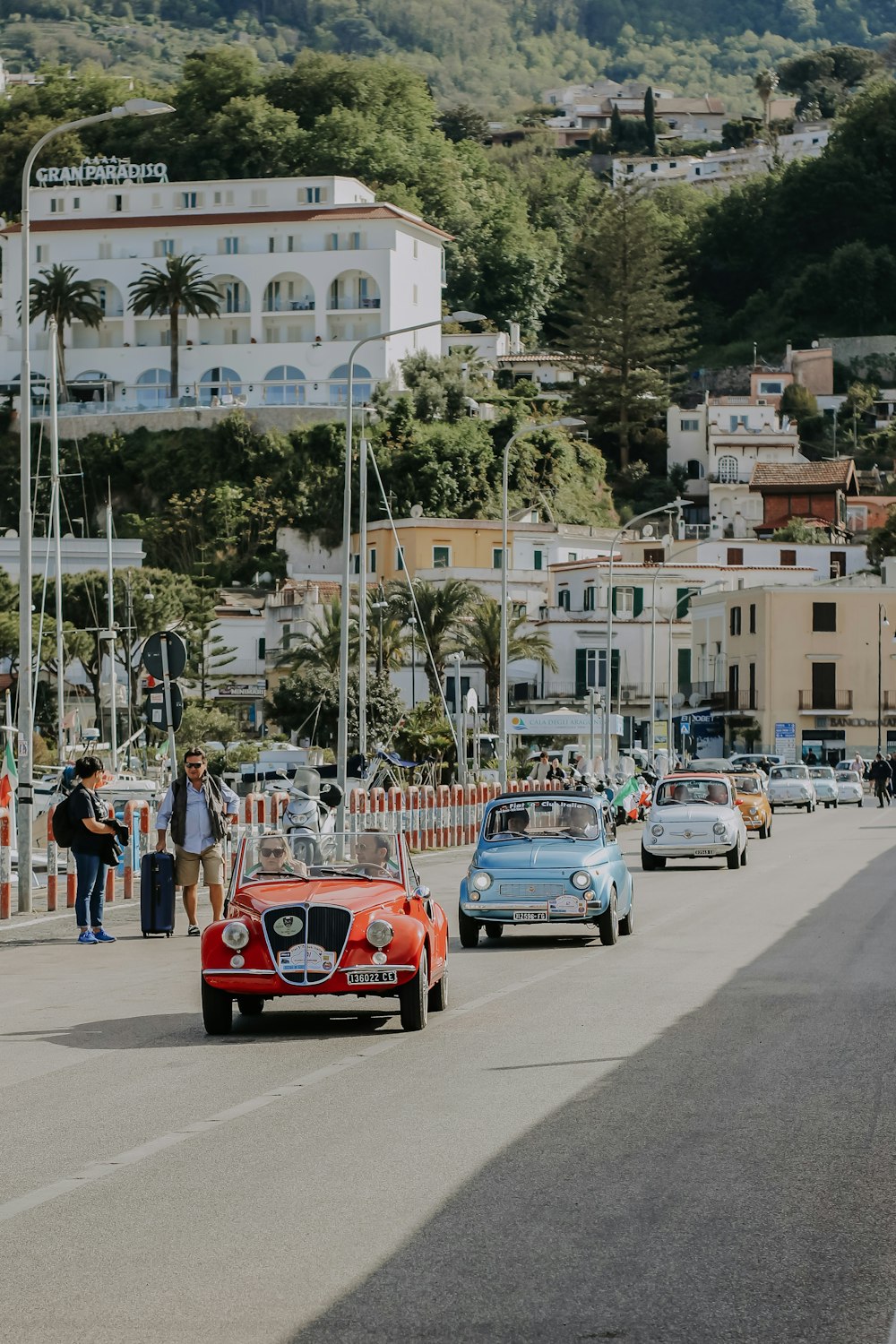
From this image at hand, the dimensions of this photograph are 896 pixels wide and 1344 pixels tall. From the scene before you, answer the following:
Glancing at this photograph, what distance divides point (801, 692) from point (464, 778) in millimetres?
52112

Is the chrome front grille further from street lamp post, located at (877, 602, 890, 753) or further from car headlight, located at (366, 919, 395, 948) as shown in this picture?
street lamp post, located at (877, 602, 890, 753)

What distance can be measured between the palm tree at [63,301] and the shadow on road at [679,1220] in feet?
354

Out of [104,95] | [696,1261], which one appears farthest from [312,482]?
[696,1261]

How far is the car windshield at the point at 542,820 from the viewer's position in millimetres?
22375

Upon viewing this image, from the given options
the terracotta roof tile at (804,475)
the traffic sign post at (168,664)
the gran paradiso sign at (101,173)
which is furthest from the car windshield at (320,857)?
the gran paradiso sign at (101,173)

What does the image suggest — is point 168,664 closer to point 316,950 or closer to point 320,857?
point 320,857

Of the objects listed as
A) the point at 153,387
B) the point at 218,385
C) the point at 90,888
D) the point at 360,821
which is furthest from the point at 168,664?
the point at 153,387

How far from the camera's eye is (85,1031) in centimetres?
1505

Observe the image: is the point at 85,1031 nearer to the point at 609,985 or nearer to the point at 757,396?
the point at 609,985

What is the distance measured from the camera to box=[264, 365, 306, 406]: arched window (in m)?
114

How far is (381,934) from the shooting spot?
47.9 feet

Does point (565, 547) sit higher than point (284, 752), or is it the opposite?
point (565, 547)

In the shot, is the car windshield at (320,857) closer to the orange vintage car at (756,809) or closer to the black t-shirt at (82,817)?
the black t-shirt at (82,817)

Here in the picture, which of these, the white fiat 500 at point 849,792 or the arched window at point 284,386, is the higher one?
the arched window at point 284,386
